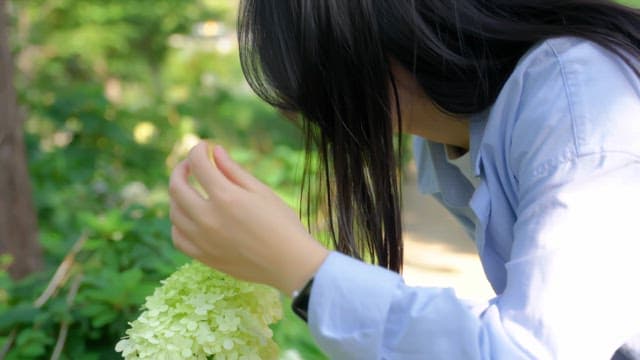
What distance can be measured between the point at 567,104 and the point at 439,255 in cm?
406

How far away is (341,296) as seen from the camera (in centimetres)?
109

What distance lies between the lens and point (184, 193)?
123cm

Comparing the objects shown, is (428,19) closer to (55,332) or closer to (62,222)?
(55,332)

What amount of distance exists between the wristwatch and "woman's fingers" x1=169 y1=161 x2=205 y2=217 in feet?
0.57

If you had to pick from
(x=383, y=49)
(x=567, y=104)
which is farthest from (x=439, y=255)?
(x=567, y=104)

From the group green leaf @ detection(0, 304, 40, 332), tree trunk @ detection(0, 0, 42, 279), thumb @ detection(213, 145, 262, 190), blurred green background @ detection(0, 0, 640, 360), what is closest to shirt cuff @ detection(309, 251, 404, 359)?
thumb @ detection(213, 145, 262, 190)

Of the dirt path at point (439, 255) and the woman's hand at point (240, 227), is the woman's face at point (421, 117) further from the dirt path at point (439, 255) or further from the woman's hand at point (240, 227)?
the dirt path at point (439, 255)

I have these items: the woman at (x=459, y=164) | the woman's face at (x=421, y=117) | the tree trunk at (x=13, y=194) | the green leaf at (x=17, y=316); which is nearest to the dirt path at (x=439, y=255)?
the tree trunk at (x=13, y=194)

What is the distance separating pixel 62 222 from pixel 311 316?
2.62 meters

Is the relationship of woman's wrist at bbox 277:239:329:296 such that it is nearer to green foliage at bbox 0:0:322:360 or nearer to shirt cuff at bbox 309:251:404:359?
shirt cuff at bbox 309:251:404:359

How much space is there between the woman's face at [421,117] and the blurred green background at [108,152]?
0.58m

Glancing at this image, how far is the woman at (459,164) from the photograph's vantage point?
1.07 m

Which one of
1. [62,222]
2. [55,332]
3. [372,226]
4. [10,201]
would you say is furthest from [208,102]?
[372,226]

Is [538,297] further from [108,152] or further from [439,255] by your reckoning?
[439,255]
